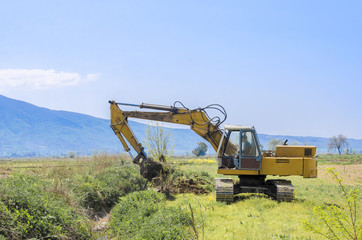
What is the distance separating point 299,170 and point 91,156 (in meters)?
12.9

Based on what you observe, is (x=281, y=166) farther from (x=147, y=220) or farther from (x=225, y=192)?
(x=147, y=220)

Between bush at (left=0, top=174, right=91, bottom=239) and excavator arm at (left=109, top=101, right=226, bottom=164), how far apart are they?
6.69 m

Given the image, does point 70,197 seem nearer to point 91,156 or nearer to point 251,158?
point 251,158

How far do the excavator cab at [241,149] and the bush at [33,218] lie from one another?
6079 millimetres

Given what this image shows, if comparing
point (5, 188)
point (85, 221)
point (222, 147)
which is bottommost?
point (85, 221)

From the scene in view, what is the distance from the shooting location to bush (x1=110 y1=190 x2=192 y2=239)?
8.10 m

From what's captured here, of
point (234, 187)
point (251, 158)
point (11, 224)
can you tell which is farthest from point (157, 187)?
point (11, 224)

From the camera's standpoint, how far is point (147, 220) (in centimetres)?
945

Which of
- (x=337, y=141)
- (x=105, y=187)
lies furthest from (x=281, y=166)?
(x=337, y=141)

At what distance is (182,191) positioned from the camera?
1616 cm

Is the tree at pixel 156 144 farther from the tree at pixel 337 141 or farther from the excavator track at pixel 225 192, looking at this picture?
the tree at pixel 337 141

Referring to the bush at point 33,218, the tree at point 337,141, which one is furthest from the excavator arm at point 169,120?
the tree at point 337,141

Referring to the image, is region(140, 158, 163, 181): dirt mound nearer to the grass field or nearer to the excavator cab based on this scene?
the grass field

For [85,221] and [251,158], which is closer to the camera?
[85,221]
